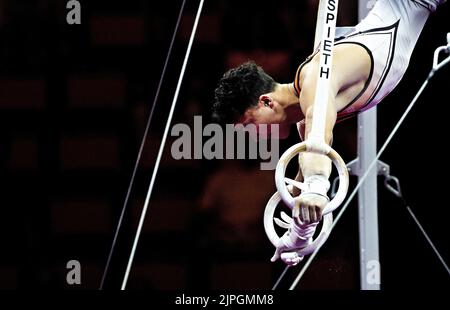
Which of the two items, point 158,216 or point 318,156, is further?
point 158,216

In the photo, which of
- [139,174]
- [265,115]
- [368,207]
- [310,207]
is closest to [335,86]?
[265,115]

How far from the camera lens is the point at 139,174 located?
3.01 m

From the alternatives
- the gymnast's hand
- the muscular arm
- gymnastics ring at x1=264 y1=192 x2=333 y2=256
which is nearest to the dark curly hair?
the muscular arm

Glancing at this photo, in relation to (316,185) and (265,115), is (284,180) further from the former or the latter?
(265,115)

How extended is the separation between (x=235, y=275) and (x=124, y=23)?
35.2 inches

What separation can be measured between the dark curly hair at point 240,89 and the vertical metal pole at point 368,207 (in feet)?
1.37

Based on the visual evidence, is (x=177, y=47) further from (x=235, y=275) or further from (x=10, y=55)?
(x=235, y=275)

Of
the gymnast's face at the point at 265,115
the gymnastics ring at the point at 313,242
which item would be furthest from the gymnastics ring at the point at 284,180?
the gymnast's face at the point at 265,115

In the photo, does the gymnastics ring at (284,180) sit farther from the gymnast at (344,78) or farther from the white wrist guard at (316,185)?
the gymnast at (344,78)

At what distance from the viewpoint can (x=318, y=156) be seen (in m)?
2.19

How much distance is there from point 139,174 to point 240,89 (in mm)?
562

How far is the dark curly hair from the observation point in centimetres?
261
